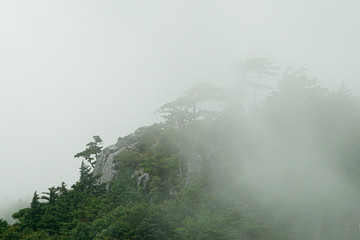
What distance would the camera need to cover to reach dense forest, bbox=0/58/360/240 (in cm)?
2002

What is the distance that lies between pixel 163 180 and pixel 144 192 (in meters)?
3.01

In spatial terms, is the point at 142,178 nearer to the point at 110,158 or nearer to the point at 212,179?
the point at 110,158

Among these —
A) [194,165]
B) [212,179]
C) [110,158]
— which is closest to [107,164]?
[110,158]

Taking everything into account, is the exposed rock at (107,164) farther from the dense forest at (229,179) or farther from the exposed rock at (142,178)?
the exposed rock at (142,178)

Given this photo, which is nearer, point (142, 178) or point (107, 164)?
point (142, 178)

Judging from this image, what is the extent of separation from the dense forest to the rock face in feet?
1.98

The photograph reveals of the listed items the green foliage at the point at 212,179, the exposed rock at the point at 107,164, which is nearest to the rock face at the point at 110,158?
the exposed rock at the point at 107,164

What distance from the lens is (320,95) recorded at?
40.9 meters

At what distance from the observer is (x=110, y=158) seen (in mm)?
42156

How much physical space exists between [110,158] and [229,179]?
20513 mm

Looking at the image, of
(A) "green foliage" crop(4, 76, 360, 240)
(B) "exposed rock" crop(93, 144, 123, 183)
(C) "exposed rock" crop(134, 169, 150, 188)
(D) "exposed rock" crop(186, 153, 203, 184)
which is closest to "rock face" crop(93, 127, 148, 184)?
(B) "exposed rock" crop(93, 144, 123, 183)

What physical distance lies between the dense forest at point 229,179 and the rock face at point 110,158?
60 centimetres

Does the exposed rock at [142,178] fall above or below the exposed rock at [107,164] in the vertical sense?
below

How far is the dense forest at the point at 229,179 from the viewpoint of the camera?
20.0m
